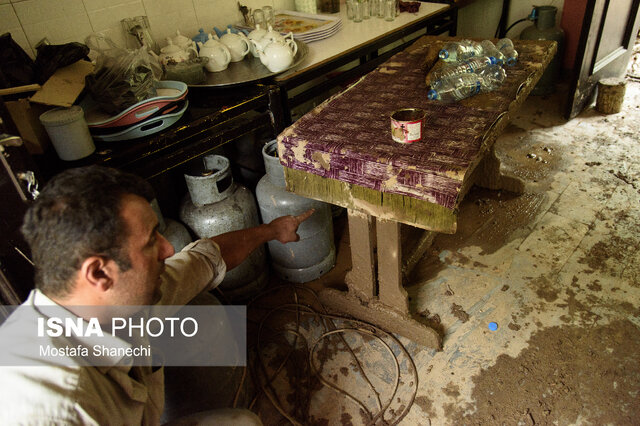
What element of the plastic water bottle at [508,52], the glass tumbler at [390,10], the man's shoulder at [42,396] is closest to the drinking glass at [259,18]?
the glass tumbler at [390,10]

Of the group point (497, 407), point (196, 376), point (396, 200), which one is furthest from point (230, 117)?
point (497, 407)

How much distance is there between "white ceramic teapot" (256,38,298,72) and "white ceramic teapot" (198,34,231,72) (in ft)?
0.69

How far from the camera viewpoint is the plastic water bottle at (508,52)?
2102 mm

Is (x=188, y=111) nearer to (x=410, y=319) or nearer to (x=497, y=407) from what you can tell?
(x=410, y=319)

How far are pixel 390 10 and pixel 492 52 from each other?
1.26m

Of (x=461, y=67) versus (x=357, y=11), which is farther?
(x=357, y=11)

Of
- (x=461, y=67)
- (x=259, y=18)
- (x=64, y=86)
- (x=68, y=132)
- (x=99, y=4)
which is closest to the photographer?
(x=68, y=132)

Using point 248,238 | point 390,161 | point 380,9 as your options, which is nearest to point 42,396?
point 248,238

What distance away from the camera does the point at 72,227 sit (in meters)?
1.00

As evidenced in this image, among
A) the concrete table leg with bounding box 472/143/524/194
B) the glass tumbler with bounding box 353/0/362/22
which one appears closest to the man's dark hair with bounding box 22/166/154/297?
the concrete table leg with bounding box 472/143/524/194

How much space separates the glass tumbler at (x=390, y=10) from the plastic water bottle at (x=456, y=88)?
1.47 metres

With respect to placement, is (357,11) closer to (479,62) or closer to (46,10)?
(479,62)

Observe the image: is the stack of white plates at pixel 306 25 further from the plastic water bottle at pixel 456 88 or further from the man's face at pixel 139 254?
the man's face at pixel 139 254

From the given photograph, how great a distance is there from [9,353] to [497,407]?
5.43 ft
